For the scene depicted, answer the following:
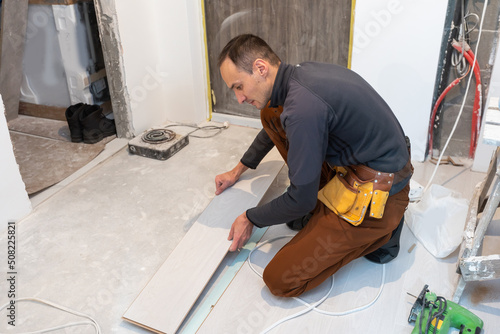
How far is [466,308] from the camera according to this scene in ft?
6.46

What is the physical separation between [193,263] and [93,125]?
5.70ft

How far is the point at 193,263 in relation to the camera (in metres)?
2.14

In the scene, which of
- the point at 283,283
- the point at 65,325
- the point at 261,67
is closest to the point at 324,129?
the point at 261,67

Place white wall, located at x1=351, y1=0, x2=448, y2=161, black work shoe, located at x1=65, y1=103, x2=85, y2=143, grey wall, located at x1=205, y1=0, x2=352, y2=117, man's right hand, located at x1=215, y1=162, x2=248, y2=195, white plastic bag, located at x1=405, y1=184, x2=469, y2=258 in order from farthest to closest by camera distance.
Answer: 1. black work shoe, located at x1=65, y1=103, x2=85, y2=143
2. grey wall, located at x1=205, y1=0, x2=352, y2=117
3. white wall, located at x1=351, y1=0, x2=448, y2=161
4. man's right hand, located at x1=215, y1=162, x2=248, y2=195
5. white plastic bag, located at x1=405, y1=184, x2=469, y2=258

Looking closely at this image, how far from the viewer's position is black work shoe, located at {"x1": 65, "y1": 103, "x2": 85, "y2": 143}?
11.0 feet

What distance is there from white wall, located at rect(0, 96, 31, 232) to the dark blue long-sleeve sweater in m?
1.41

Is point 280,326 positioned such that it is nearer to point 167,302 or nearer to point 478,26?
point 167,302

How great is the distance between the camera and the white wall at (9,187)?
93.4 inches

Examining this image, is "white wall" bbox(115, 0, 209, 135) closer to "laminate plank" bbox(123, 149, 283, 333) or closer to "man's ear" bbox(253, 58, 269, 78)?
"laminate plank" bbox(123, 149, 283, 333)

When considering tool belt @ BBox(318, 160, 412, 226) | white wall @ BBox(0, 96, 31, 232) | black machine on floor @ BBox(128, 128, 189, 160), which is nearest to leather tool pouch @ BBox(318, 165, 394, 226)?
tool belt @ BBox(318, 160, 412, 226)

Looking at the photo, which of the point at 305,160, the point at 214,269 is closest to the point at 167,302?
the point at 214,269

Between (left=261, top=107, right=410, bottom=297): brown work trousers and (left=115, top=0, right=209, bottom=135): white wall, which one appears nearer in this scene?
(left=261, top=107, right=410, bottom=297): brown work trousers

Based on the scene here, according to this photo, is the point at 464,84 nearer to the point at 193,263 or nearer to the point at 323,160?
the point at 323,160

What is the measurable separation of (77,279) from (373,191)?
144 centimetres
